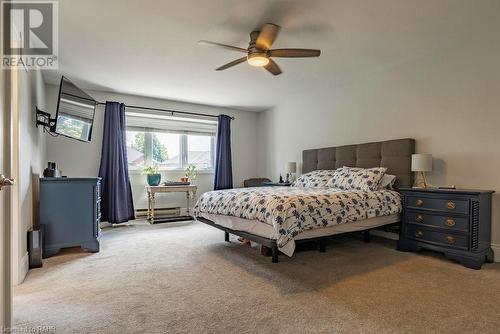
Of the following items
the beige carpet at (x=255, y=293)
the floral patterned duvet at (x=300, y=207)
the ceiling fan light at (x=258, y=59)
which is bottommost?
the beige carpet at (x=255, y=293)

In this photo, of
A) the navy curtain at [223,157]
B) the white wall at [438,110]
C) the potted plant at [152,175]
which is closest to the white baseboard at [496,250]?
the white wall at [438,110]

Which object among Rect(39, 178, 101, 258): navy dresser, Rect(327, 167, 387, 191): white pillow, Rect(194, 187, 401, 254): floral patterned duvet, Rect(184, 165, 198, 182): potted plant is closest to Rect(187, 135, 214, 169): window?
Rect(184, 165, 198, 182): potted plant

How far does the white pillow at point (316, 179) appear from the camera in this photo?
13.9ft

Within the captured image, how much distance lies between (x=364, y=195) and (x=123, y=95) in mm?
4635

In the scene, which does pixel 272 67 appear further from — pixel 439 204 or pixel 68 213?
pixel 68 213

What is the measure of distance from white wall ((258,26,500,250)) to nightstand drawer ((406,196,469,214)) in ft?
1.65

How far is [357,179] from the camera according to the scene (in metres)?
3.68

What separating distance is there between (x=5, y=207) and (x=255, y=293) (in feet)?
5.60

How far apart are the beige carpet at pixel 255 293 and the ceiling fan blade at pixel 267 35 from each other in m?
2.25

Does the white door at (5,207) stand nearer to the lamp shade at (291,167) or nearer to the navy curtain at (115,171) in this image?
the navy curtain at (115,171)

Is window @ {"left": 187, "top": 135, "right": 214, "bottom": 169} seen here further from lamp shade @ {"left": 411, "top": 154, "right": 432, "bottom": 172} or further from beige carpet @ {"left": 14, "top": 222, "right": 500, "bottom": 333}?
lamp shade @ {"left": 411, "top": 154, "right": 432, "bottom": 172}

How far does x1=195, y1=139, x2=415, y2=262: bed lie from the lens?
2.50m

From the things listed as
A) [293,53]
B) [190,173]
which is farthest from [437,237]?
[190,173]

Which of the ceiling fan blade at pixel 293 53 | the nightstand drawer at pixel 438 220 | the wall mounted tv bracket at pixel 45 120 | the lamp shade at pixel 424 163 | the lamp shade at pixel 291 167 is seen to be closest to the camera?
the ceiling fan blade at pixel 293 53
